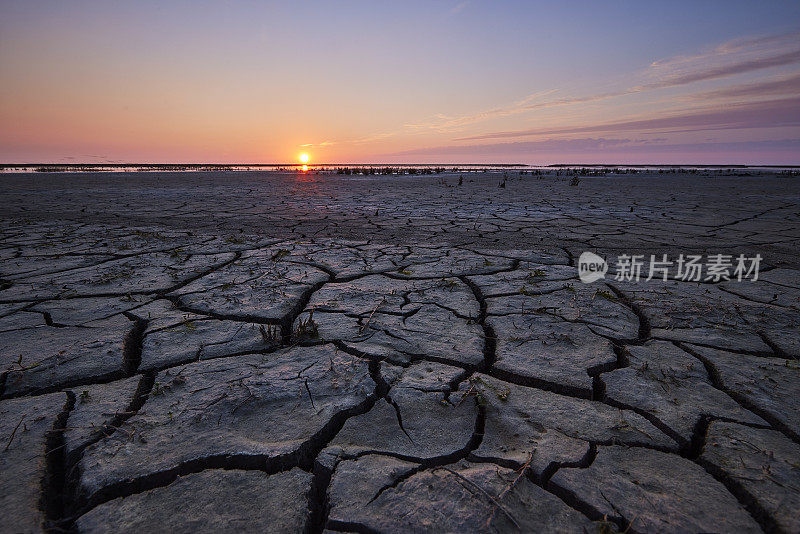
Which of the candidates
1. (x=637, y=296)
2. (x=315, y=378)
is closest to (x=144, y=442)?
(x=315, y=378)

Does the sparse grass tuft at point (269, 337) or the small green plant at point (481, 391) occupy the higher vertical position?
the sparse grass tuft at point (269, 337)

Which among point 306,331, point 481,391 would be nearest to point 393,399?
point 481,391

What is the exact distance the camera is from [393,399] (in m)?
1.36

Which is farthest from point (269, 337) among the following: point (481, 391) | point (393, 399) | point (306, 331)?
point (481, 391)

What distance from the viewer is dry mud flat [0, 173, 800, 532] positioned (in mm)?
960

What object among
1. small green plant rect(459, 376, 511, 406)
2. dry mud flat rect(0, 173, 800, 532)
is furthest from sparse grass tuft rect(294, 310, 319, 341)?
small green plant rect(459, 376, 511, 406)

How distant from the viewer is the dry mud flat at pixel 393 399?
3.15 ft

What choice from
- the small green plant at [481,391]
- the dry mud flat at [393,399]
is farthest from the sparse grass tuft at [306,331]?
the small green plant at [481,391]

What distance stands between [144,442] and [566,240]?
3.91m

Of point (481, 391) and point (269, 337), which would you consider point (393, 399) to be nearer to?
point (481, 391)

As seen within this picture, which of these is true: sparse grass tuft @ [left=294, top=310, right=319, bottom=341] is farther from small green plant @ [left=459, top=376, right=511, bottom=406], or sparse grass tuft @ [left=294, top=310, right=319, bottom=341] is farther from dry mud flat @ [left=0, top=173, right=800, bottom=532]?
small green plant @ [left=459, top=376, right=511, bottom=406]

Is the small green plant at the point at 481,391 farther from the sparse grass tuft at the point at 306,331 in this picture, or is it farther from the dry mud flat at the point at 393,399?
the sparse grass tuft at the point at 306,331

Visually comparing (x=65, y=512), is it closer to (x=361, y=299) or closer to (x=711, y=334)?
(x=361, y=299)

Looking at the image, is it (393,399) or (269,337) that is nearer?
(393,399)
